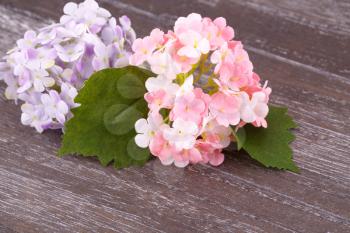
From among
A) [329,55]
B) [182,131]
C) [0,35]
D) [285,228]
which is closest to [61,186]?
[182,131]

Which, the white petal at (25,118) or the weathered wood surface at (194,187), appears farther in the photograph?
the white petal at (25,118)

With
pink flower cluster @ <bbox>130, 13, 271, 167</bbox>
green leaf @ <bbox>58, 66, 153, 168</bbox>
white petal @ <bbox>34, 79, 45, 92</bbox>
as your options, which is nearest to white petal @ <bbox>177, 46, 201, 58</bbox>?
pink flower cluster @ <bbox>130, 13, 271, 167</bbox>

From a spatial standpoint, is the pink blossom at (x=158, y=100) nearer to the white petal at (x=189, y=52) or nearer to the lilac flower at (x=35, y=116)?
the white petal at (x=189, y=52)

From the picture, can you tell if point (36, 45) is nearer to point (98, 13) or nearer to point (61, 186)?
point (98, 13)

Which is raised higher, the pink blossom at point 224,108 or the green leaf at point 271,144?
the pink blossom at point 224,108

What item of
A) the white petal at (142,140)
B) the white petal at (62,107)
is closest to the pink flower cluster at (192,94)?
the white petal at (142,140)

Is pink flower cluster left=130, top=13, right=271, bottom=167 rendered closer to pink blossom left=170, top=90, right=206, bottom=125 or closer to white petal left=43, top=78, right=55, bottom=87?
pink blossom left=170, top=90, right=206, bottom=125
